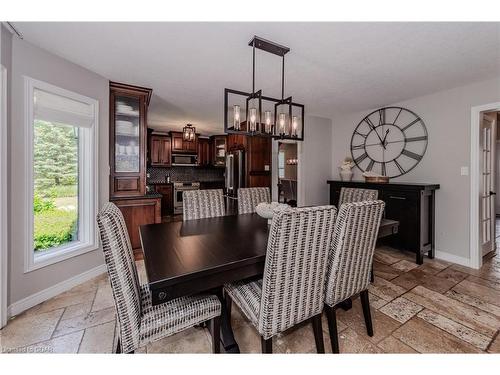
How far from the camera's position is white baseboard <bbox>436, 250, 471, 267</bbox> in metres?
2.98

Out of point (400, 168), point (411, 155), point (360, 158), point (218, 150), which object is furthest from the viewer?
point (218, 150)

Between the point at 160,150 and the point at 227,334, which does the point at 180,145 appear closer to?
the point at 160,150

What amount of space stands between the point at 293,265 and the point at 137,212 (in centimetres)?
252

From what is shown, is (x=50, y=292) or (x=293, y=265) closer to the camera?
(x=293, y=265)

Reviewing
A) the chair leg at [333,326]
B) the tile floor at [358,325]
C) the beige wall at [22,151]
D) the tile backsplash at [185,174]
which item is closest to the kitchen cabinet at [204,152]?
the tile backsplash at [185,174]

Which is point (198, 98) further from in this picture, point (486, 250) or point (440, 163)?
point (486, 250)

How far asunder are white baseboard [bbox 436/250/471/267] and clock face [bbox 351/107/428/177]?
1258mm

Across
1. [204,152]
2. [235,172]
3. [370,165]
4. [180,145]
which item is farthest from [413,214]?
[180,145]

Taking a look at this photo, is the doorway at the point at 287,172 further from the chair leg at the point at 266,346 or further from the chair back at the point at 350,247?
the chair leg at the point at 266,346

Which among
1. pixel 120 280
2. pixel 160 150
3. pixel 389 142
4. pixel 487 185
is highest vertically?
pixel 160 150

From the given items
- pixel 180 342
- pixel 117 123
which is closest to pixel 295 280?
pixel 180 342

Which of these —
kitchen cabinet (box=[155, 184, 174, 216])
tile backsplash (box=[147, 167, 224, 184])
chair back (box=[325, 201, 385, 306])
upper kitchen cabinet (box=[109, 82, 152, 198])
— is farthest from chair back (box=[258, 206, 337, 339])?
tile backsplash (box=[147, 167, 224, 184])

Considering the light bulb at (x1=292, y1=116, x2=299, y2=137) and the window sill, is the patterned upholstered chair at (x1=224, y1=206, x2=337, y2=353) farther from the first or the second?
the window sill

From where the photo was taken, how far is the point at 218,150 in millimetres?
6848
